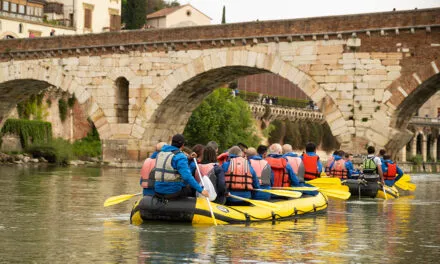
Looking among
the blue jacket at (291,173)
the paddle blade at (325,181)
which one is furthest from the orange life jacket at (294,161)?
the paddle blade at (325,181)

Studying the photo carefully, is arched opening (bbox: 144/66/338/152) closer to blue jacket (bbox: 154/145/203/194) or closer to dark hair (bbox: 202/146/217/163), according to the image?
dark hair (bbox: 202/146/217/163)

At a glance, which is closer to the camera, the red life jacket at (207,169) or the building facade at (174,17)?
the red life jacket at (207,169)

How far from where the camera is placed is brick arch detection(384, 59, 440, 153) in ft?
89.1

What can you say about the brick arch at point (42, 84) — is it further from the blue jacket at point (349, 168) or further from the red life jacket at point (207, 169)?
the red life jacket at point (207, 169)

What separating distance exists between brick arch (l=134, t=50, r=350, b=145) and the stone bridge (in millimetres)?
36

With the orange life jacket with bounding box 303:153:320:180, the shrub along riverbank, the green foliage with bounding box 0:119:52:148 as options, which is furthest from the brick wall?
the orange life jacket with bounding box 303:153:320:180

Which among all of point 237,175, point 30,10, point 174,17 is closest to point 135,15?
point 174,17

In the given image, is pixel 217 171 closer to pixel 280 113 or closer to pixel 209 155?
pixel 209 155

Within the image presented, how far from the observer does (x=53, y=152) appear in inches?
1628

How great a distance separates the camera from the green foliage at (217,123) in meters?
47.1

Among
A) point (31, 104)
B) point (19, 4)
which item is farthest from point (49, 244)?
point (19, 4)

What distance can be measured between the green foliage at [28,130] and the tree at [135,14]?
19.4 metres

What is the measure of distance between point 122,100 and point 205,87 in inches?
128

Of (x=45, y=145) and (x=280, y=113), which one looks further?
(x=280, y=113)
